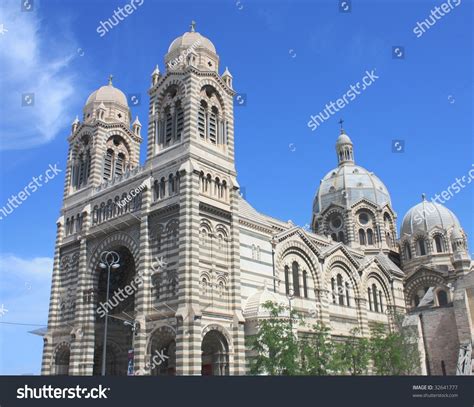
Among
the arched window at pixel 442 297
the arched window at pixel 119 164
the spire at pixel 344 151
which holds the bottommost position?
the arched window at pixel 442 297

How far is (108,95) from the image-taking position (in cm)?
4825

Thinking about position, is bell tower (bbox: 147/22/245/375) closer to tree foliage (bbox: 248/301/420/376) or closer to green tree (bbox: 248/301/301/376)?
green tree (bbox: 248/301/301/376)

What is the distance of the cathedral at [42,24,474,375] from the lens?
1344 inches

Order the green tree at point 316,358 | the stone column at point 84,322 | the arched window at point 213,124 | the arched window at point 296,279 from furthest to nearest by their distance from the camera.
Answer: the arched window at point 296,279, the arched window at point 213,124, the stone column at point 84,322, the green tree at point 316,358

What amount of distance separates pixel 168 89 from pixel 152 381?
27.1m

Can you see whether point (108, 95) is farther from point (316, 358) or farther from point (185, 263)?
point (316, 358)

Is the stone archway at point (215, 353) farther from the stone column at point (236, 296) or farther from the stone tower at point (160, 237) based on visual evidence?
the stone column at point (236, 296)

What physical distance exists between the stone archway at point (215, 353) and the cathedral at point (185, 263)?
8 centimetres

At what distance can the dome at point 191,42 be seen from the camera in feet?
134

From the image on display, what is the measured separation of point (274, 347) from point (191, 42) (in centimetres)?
2499

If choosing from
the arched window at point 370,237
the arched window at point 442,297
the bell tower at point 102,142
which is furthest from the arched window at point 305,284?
the arched window at point 370,237

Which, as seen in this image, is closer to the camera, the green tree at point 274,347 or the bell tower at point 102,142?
the green tree at point 274,347

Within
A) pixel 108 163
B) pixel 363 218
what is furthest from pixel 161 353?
pixel 363 218

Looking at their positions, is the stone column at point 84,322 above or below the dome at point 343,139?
below
